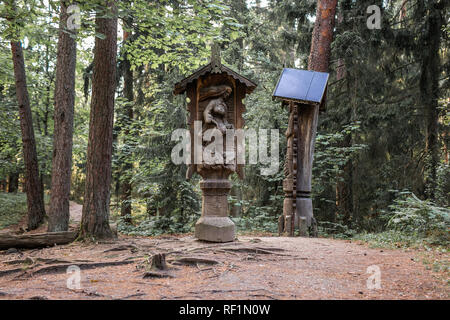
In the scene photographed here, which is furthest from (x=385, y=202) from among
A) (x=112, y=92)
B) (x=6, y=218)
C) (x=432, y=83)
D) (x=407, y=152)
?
(x=6, y=218)

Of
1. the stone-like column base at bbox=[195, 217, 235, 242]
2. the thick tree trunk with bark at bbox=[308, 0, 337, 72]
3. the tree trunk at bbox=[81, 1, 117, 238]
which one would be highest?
the thick tree trunk with bark at bbox=[308, 0, 337, 72]

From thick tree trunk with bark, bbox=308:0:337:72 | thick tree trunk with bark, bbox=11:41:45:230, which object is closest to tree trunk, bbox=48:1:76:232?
thick tree trunk with bark, bbox=11:41:45:230

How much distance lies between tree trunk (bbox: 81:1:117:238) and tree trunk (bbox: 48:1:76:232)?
212 cm

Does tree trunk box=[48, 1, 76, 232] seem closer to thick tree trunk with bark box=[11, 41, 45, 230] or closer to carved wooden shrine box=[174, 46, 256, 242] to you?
thick tree trunk with bark box=[11, 41, 45, 230]

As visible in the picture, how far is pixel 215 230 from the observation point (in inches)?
257

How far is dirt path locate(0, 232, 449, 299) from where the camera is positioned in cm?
358

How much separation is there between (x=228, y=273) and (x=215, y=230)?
2.15 meters

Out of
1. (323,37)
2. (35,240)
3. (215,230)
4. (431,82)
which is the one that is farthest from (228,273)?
(431,82)

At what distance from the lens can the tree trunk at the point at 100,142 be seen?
672 cm

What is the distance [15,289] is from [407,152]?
12258 mm

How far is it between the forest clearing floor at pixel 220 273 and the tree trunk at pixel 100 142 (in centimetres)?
52

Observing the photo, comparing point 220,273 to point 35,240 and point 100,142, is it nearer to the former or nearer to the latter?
point 100,142

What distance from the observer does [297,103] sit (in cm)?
867

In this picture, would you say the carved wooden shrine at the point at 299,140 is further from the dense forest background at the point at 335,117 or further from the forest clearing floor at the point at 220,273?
the forest clearing floor at the point at 220,273
